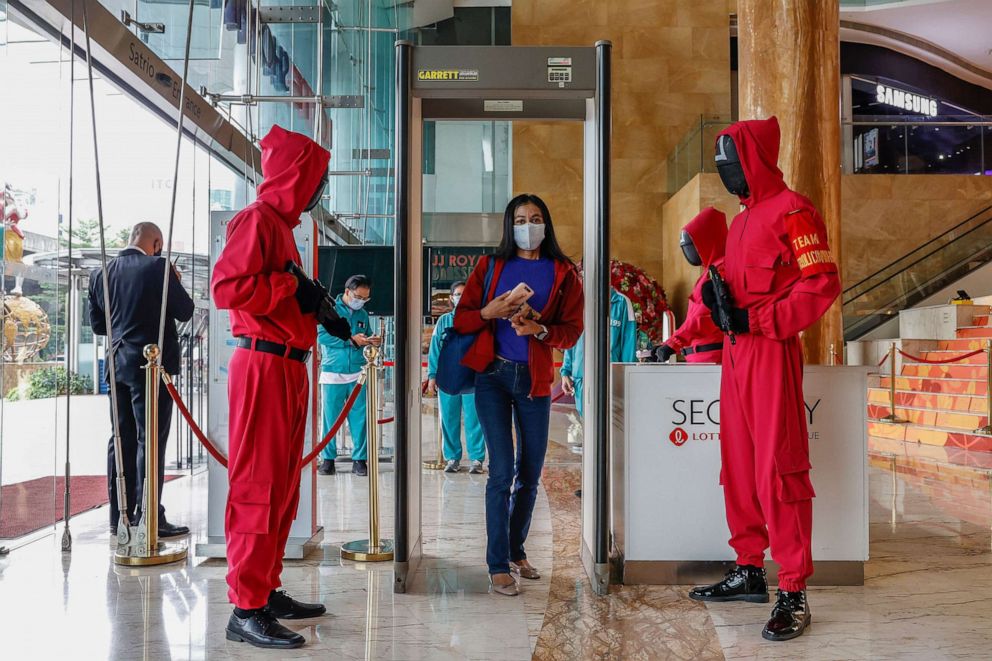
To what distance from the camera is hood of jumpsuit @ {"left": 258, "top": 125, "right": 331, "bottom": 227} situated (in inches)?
130

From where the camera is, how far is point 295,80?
9234mm

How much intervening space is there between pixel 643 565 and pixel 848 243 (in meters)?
12.3

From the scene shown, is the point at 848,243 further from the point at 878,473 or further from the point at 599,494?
the point at 599,494

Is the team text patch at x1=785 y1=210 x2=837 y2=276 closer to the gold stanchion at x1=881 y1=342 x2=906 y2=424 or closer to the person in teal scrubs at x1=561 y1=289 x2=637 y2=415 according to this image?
the person in teal scrubs at x1=561 y1=289 x2=637 y2=415

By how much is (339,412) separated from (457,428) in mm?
1094

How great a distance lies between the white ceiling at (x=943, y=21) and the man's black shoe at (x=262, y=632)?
19.3 m

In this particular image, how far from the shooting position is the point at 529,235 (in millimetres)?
3900

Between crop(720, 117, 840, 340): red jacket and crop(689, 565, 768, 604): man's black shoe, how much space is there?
111cm

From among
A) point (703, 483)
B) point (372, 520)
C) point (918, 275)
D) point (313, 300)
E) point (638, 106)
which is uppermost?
point (638, 106)

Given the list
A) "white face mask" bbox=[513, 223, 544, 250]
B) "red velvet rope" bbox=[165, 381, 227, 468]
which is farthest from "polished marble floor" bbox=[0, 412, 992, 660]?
"white face mask" bbox=[513, 223, 544, 250]

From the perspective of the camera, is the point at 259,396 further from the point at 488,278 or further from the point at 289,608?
the point at 488,278

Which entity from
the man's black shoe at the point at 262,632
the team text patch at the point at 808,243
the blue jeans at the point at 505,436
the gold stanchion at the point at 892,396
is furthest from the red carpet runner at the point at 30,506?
the gold stanchion at the point at 892,396

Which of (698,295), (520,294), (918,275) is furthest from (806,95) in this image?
(918,275)

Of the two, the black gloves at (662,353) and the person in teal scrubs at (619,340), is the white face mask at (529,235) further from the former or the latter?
the person in teal scrubs at (619,340)
